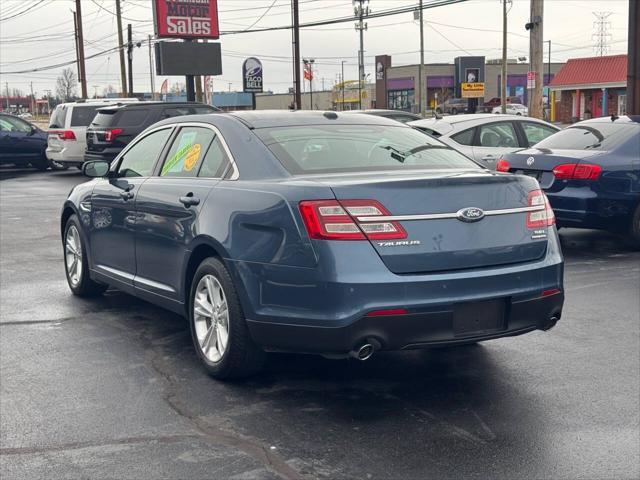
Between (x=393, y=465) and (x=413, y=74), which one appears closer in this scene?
(x=393, y=465)

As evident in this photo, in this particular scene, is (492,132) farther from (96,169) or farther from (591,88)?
(591,88)

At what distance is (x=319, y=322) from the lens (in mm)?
4496

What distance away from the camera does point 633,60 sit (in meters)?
15.1

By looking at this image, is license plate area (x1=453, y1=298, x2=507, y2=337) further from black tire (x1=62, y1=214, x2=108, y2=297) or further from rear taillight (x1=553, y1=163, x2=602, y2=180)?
rear taillight (x1=553, y1=163, x2=602, y2=180)

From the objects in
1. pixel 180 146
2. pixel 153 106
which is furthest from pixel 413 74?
pixel 180 146

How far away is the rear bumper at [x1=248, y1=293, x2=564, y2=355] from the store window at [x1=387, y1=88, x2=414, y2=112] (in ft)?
297

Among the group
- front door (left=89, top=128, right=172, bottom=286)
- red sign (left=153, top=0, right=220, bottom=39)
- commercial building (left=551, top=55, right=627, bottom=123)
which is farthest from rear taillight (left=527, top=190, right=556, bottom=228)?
commercial building (left=551, top=55, right=627, bottom=123)

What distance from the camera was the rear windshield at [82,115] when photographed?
23.5 m

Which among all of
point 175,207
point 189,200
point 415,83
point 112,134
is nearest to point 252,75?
point 112,134

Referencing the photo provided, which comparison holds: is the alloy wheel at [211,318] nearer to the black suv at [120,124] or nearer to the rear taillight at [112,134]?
the black suv at [120,124]

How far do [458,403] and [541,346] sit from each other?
144 cm

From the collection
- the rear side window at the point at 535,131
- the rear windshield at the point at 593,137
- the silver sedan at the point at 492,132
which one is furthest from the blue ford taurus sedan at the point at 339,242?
the rear side window at the point at 535,131

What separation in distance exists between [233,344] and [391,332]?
106 centimetres

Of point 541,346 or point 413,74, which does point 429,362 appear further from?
point 413,74
